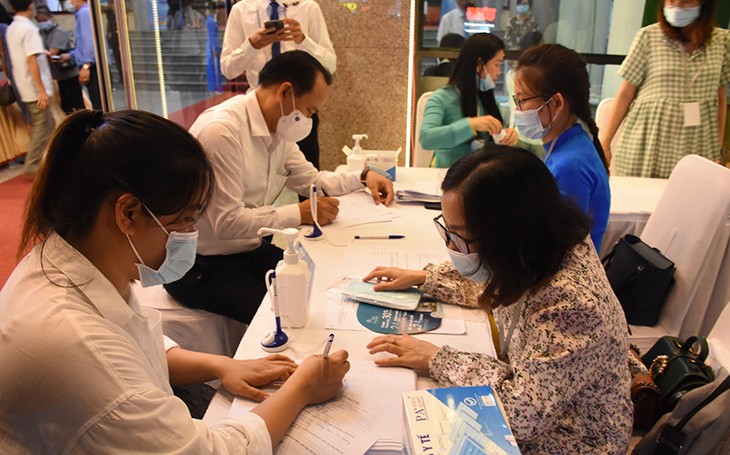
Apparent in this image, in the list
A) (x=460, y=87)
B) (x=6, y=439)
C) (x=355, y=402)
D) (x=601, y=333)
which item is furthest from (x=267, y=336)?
(x=460, y=87)

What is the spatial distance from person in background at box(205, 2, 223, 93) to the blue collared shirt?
0.99 m

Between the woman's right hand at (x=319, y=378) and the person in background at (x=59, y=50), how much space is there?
483 centimetres

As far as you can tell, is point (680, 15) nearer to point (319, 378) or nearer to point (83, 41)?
point (319, 378)

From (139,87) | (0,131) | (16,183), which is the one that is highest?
(139,87)

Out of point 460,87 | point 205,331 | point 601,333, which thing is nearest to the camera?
point 601,333

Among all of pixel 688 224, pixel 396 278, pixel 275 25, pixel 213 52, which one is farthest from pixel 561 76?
pixel 213 52

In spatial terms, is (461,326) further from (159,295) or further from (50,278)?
(159,295)

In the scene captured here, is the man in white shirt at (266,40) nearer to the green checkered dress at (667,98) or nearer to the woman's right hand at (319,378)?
the green checkered dress at (667,98)

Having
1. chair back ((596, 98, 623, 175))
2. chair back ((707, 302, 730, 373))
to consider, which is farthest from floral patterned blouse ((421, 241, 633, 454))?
chair back ((596, 98, 623, 175))

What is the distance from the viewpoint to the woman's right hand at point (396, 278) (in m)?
1.48

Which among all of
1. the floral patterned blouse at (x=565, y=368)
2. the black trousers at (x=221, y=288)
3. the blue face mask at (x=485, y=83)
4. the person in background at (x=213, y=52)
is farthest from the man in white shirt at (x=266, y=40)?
the floral patterned blouse at (x=565, y=368)

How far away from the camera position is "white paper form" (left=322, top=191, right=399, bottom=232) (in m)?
2.04

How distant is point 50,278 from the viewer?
2.77 ft

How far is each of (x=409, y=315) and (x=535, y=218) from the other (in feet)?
1.52
